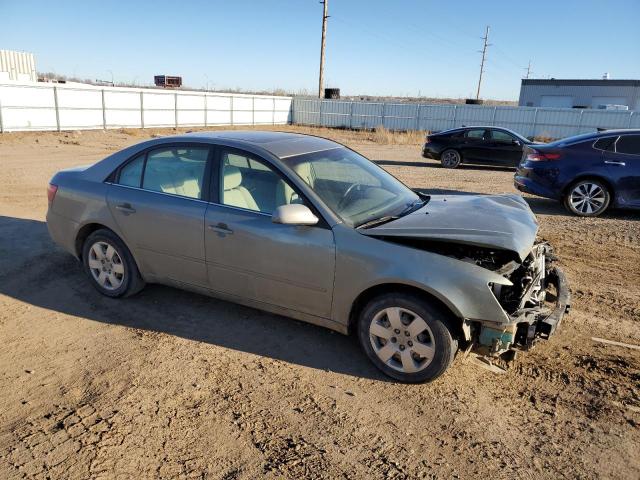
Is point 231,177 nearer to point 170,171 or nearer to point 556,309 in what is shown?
point 170,171

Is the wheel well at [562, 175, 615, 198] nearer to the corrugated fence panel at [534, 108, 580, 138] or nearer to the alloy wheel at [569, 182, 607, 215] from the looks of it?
the alloy wheel at [569, 182, 607, 215]

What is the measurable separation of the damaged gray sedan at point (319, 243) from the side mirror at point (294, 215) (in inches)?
0.4

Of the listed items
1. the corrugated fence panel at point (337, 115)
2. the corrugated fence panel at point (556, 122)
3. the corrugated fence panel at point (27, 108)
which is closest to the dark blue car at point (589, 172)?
the corrugated fence panel at point (27, 108)

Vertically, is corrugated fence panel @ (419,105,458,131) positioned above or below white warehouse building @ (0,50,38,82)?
below

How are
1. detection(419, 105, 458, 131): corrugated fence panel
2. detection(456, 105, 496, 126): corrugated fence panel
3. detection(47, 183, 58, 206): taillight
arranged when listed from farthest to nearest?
1. detection(419, 105, 458, 131): corrugated fence panel
2. detection(456, 105, 496, 126): corrugated fence panel
3. detection(47, 183, 58, 206): taillight

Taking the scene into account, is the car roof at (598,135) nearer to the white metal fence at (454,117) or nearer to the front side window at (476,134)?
the front side window at (476,134)

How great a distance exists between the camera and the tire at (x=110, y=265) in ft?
15.5

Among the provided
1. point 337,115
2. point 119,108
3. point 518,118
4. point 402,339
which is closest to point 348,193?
point 402,339

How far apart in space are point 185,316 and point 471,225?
2637 millimetres

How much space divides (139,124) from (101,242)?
1031 inches

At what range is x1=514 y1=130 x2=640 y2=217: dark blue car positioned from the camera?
8.56 metres

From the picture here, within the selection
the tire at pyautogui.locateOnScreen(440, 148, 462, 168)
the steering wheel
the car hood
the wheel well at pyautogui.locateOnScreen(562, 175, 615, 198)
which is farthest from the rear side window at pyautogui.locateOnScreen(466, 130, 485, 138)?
the steering wheel

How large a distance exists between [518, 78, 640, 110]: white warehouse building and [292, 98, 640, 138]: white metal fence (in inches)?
751

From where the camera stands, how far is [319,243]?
11.9 feet
